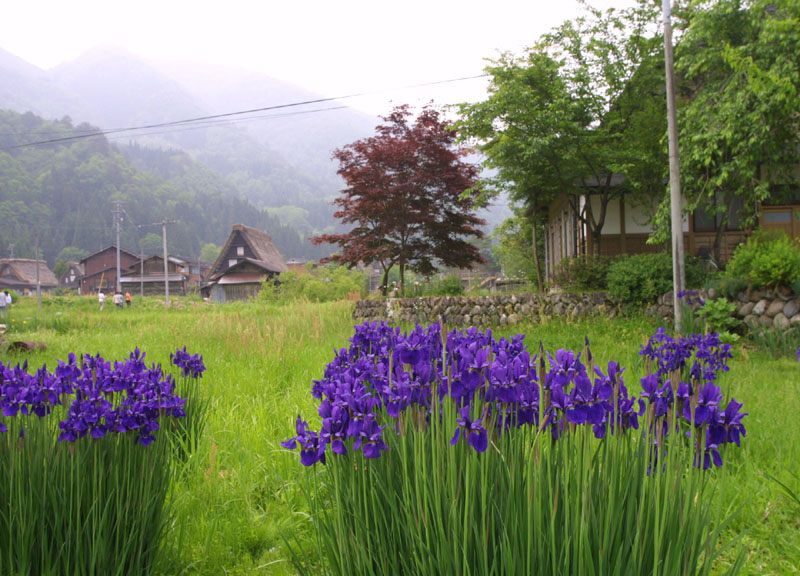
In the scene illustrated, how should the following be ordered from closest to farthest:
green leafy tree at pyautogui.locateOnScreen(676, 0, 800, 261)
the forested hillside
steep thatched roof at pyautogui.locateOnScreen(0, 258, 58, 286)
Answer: green leafy tree at pyautogui.locateOnScreen(676, 0, 800, 261)
steep thatched roof at pyautogui.locateOnScreen(0, 258, 58, 286)
the forested hillside

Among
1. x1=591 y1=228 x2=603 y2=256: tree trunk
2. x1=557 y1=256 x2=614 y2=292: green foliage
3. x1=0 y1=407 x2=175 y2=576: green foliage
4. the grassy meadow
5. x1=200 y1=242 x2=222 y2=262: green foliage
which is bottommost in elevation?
the grassy meadow

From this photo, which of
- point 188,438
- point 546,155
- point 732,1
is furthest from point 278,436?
point 732,1

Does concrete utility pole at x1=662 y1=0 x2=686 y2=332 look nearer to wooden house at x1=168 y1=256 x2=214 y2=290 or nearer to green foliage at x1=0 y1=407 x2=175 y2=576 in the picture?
green foliage at x1=0 y1=407 x2=175 y2=576

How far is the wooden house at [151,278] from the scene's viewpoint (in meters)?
54.6

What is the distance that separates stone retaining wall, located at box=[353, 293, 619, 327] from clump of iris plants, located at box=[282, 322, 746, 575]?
1035 centimetres

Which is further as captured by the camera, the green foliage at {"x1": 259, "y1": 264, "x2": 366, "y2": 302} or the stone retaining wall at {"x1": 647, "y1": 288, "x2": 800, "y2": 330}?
the green foliage at {"x1": 259, "y1": 264, "x2": 366, "y2": 302}

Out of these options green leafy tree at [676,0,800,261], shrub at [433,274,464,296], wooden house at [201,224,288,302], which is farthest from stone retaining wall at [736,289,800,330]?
wooden house at [201,224,288,302]

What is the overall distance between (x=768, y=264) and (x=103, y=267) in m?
67.6

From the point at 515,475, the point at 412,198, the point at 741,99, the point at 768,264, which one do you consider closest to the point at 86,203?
the point at 412,198

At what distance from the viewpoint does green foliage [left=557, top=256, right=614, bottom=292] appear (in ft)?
44.3

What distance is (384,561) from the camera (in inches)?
63.7

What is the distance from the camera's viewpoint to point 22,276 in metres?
61.8

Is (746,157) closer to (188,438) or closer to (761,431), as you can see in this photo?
(761,431)

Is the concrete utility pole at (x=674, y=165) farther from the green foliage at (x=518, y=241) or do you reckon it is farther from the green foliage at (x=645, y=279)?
the green foliage at (x=518, y=241)
